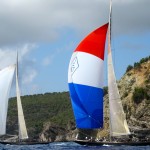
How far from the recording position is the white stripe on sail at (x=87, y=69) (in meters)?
60.5

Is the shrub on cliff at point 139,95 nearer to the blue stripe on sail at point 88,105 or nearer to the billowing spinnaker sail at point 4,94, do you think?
the billowing spinnaker sail at point 4,94

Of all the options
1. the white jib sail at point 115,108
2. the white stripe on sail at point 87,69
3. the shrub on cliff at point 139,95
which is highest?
the shrub on cliff at point 139,95

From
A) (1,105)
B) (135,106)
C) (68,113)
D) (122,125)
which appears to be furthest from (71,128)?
(122,125)

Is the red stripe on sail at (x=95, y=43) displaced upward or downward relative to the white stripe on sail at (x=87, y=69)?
upward

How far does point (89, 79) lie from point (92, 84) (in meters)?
0.68

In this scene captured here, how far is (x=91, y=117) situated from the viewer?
198 ft

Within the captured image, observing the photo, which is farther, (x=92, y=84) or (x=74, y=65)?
(x=74, y=65)

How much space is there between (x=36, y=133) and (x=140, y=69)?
228ft

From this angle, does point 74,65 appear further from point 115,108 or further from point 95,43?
point 115,108

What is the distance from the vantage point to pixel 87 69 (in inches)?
2382

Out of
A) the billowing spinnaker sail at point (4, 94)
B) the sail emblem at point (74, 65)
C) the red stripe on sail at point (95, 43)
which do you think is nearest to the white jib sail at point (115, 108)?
the red stripe on sail at point (95, 43)

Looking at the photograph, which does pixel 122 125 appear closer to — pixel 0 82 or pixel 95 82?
pixel 95 82

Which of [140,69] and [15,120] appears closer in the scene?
[140,69]

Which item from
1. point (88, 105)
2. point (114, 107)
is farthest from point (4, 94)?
point (114, 107)
